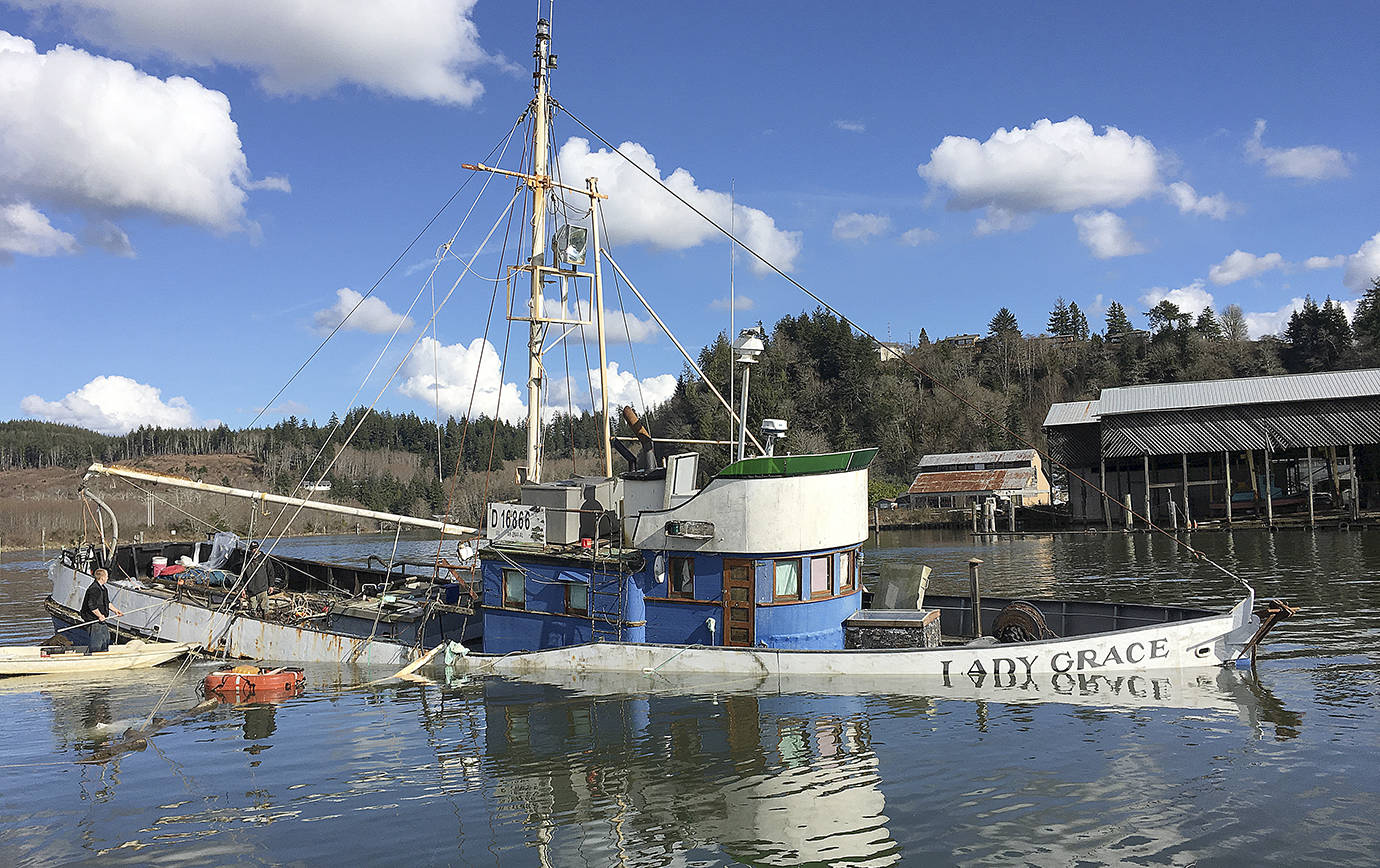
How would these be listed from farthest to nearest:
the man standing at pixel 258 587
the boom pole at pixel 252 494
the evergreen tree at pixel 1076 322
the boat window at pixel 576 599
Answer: the evergreen tree at pixel 1076 322 < the man standing at pixel 258 587 < the boom pole at pixel 252 494 < the boat window at pixel 576 599

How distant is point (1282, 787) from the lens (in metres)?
11.2

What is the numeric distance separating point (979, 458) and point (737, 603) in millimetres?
78532

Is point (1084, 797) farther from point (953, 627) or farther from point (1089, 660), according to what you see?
point (953, 627)

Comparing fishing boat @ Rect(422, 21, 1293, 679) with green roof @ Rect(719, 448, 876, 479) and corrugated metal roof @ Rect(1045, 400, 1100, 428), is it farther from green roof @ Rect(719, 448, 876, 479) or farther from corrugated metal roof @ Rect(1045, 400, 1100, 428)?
corrugated metal roof @ Rect(1045, 400, 1100, 428)

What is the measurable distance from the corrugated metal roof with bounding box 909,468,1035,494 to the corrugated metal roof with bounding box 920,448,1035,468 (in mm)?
5001

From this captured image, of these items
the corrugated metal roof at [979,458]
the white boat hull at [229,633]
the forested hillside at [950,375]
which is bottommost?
the white boat hull at [229,633]

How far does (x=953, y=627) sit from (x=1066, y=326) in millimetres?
148580

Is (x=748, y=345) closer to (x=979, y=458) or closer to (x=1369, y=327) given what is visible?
(x=979, y=458)

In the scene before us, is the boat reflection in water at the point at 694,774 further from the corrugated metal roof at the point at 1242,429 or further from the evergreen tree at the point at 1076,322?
the evergreen tree at the point at 1076,322

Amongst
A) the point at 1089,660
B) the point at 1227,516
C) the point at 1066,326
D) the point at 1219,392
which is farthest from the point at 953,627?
the point at 1066,326

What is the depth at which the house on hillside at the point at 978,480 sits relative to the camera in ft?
261

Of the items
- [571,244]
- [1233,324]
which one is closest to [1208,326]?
[1233,324]

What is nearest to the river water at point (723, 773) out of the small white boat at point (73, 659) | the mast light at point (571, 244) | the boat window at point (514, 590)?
the boat window at point (514, 590)

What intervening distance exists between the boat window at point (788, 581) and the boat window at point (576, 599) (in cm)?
436
